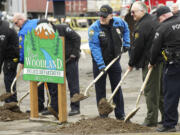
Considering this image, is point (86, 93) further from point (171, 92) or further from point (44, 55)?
point (171, 92)

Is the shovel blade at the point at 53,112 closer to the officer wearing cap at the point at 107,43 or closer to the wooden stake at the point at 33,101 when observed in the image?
the wooden stake at the point at 33,101

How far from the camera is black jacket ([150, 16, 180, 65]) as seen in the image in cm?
767

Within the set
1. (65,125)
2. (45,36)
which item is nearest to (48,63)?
(45,36)

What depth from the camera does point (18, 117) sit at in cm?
975

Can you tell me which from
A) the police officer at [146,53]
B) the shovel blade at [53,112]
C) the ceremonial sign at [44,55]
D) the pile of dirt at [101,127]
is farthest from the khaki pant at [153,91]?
the shovel blade at [53,112]

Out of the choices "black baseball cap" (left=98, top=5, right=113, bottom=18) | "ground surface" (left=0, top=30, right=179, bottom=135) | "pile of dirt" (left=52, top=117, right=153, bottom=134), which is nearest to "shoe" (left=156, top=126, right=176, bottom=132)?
"ground surface" (left=0, top=30, right=179, bottom=135)

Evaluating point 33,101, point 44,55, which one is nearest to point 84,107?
point 33,101

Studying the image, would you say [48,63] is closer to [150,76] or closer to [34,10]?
[150,76]

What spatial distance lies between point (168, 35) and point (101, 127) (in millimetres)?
1785

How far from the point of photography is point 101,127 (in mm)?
8039

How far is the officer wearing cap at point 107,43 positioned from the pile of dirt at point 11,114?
1678 millimetres

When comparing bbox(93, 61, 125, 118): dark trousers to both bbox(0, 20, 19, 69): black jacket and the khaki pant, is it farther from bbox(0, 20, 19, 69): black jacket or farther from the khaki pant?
bbox(0, 20, 19, 69): black jacket

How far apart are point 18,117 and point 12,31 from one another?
1.82 metres

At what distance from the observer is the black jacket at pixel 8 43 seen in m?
10.2
